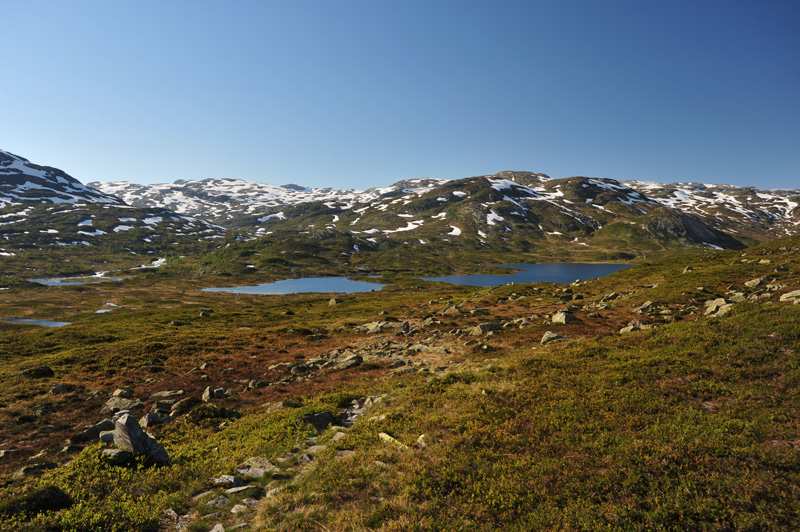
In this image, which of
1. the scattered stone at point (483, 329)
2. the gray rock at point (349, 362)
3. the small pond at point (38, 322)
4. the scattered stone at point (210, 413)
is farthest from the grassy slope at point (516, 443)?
the small pond at point (38, 322)

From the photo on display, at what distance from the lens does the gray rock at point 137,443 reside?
13305 mm

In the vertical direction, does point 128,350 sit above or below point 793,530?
below

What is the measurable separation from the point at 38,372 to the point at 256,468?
Answer: 34.7 meters

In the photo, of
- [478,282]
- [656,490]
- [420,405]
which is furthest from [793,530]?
[478,282]

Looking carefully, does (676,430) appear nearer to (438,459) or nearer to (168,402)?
(438,459)

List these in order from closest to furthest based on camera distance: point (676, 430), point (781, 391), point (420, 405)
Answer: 1. point (676, 430)
2. point (781, 391)
3. point (420, 405)

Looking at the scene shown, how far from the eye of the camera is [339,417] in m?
17.6

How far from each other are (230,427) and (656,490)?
62.9 feet

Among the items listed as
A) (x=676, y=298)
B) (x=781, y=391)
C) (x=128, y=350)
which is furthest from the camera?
(x=128, y=350)

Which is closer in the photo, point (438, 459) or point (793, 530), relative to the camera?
point (793, 530)

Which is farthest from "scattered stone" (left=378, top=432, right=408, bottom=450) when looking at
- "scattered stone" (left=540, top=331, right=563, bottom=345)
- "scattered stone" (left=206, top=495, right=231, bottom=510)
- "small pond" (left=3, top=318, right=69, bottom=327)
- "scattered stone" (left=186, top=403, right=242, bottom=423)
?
"small pond" (left=3, top=318, right=69, bottom=327)

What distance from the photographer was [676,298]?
118ft

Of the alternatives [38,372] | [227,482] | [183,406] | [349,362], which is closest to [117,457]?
[227,482]

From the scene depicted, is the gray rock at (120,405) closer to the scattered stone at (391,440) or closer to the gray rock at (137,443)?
the gray rock at (137,443)
